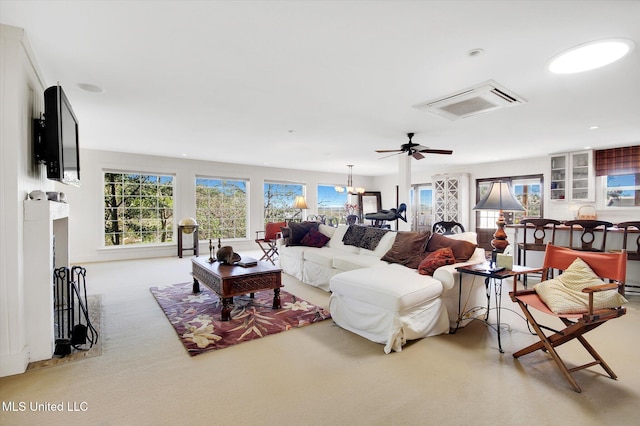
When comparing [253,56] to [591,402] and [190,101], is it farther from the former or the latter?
[591,402]

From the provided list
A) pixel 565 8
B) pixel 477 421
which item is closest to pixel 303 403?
pixel 477 421

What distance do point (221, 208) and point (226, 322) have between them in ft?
17.4

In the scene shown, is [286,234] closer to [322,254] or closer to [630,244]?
[322,254]

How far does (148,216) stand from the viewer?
6.98m

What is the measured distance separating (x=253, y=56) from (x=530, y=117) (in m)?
3.67

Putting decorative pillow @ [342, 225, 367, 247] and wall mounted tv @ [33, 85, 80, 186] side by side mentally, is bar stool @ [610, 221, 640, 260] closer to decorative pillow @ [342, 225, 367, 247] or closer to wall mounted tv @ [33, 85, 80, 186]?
decorative pillow @ [342, 225, 367, 247]

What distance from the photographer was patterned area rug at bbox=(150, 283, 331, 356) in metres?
2.67

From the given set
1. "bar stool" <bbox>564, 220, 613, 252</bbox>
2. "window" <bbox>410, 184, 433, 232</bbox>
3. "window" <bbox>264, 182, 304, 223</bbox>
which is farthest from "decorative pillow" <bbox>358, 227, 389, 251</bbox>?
"window" <bbox>410, 184, 433, 232</bbox>

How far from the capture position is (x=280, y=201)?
29.3 feet

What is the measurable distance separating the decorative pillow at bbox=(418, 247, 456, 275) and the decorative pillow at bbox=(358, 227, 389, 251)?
3.85 feet

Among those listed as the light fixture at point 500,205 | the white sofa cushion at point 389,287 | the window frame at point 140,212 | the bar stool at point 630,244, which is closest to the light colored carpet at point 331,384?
the white sofa cushion at point 389,287

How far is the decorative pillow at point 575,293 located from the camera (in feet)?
6.57

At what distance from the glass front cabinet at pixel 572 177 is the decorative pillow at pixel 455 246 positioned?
477cm

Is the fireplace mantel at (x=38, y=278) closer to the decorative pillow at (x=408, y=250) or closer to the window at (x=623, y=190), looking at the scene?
the decorative pillow at (x=408, y=250)
